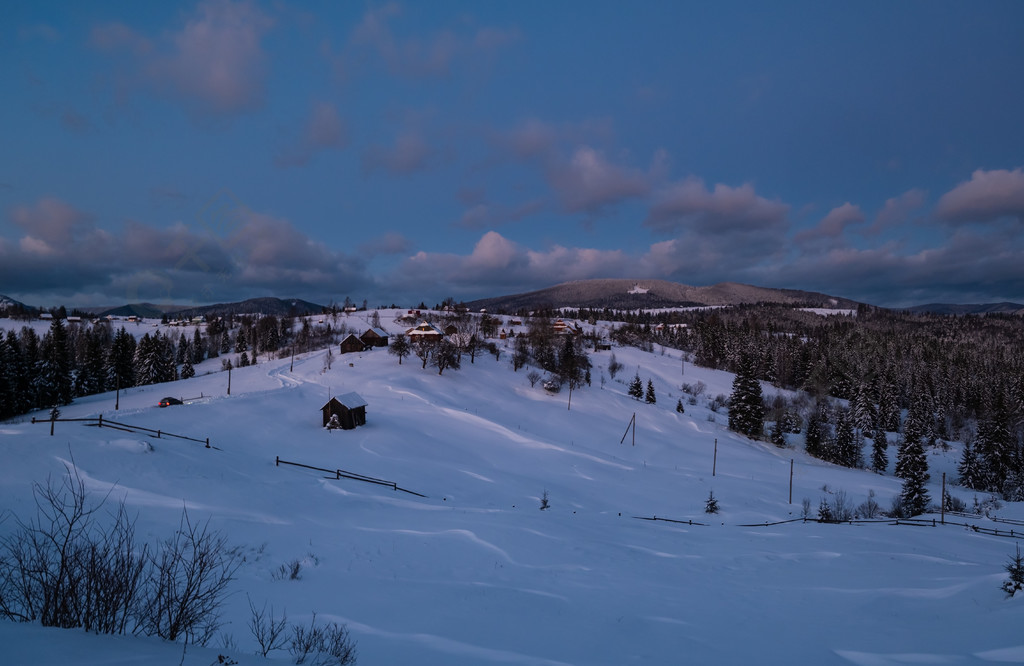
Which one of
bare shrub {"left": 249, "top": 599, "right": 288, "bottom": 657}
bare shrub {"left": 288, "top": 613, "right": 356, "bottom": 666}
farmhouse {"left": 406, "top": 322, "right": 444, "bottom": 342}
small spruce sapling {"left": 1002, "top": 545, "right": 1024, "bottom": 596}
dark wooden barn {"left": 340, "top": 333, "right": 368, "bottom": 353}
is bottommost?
bare shrub {"left": 249, "top": 599, "right": 288, "bottom": 657}

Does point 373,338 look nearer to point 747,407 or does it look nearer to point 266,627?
point 747,407

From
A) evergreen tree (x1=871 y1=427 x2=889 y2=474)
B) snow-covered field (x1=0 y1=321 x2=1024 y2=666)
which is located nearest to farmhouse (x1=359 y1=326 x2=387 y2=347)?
snow-covered field (x1=0 y1=321 x2=1024 y2=666)

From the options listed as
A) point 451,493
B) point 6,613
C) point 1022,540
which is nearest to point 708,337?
point 1022,540

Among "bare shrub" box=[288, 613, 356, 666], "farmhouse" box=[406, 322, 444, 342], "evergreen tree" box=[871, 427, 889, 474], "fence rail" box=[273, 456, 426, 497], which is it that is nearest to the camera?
"bare shrub" box=[288, 613, 356, 666]

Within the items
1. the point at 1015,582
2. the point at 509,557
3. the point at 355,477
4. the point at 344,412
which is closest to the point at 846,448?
the point at 1015,582

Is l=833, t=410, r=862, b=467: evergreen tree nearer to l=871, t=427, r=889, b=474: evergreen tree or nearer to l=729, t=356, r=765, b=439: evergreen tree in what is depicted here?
l=871, t=427, r=889, b=474: evergreen tree

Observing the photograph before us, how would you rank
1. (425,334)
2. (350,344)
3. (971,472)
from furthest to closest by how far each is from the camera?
1. (350,344)
2. (425,334)
3. (971,472)
